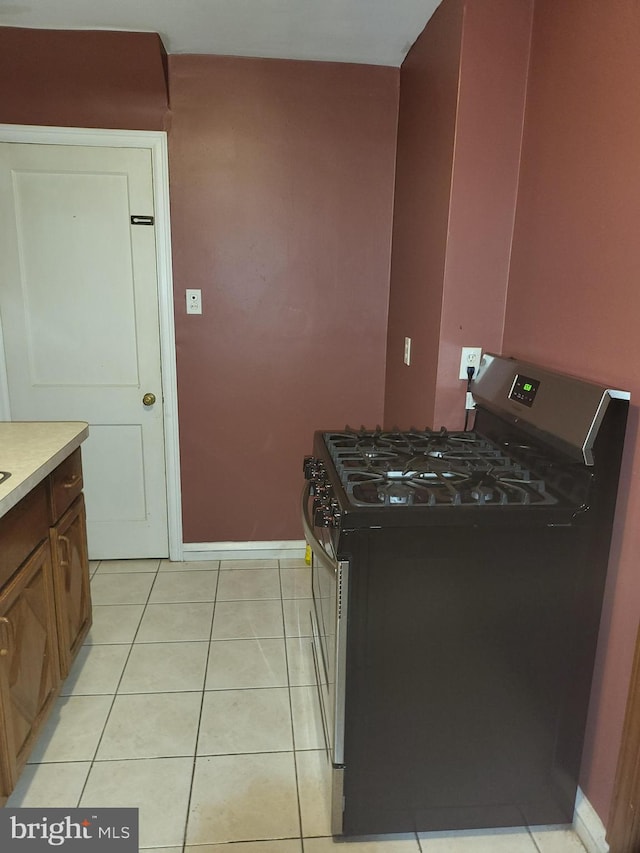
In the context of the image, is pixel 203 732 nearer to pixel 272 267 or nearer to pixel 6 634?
pixel 6 634

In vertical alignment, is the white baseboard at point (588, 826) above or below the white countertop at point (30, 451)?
below

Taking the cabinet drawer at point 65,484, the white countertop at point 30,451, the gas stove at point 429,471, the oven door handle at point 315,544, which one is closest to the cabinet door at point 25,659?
the cabinet drawer at point 65,484

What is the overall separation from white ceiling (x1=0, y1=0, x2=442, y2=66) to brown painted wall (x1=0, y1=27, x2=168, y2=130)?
50 millimetres

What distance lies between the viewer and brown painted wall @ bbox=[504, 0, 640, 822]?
1.33 m

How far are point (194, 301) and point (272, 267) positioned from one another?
401mm

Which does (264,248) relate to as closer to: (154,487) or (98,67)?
(98,67)

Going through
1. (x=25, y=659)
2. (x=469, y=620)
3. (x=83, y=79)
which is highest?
(x=83, y=79)

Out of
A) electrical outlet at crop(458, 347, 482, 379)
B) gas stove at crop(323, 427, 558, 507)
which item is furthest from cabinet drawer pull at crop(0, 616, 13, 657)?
electrical outlet at crop(458, 347, 482, 379)

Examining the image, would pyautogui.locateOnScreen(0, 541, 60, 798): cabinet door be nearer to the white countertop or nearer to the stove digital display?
the white countertop

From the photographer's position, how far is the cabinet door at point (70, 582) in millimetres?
1839

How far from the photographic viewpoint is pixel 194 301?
9.02ft

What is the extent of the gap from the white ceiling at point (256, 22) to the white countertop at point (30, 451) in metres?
1.53

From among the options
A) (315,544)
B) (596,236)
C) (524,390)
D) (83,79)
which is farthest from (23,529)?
(83,79)

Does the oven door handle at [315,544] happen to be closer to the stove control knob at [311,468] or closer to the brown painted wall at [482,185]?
the stove control knob at [311,468]
